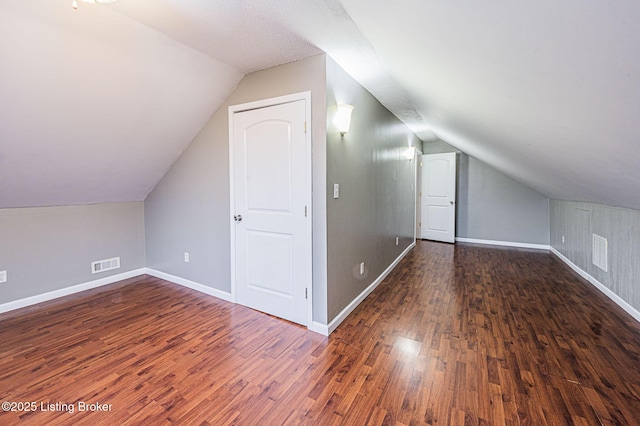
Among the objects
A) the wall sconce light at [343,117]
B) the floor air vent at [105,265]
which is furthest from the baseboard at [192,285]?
the wall sconce light at [343,117]

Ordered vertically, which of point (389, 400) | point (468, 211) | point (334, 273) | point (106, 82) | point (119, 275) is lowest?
point (389, 400)

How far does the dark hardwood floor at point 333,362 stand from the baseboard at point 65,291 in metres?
0.12

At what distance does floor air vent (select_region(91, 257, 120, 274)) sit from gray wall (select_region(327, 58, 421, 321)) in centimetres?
297

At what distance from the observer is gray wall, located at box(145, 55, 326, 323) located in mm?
2391

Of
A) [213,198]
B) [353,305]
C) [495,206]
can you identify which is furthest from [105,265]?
[495,206]

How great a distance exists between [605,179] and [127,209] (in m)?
4.90

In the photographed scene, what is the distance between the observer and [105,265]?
361 centimetres

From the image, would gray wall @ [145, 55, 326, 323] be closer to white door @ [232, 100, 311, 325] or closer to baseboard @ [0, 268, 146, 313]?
white door @ [232, 100, 311, 325]

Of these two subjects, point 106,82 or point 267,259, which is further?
point 267,259

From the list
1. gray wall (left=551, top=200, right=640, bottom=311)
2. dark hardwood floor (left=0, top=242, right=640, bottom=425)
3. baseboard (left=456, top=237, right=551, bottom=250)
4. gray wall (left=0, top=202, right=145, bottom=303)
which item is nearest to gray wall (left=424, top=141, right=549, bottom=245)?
baseboard (left=456, top=237, right=551, bottom=250)

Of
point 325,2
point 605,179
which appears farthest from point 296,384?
point 605,179

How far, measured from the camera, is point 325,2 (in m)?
1.63

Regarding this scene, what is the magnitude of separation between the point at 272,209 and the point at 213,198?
875 millimetres

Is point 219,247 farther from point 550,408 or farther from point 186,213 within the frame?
point 550,408
